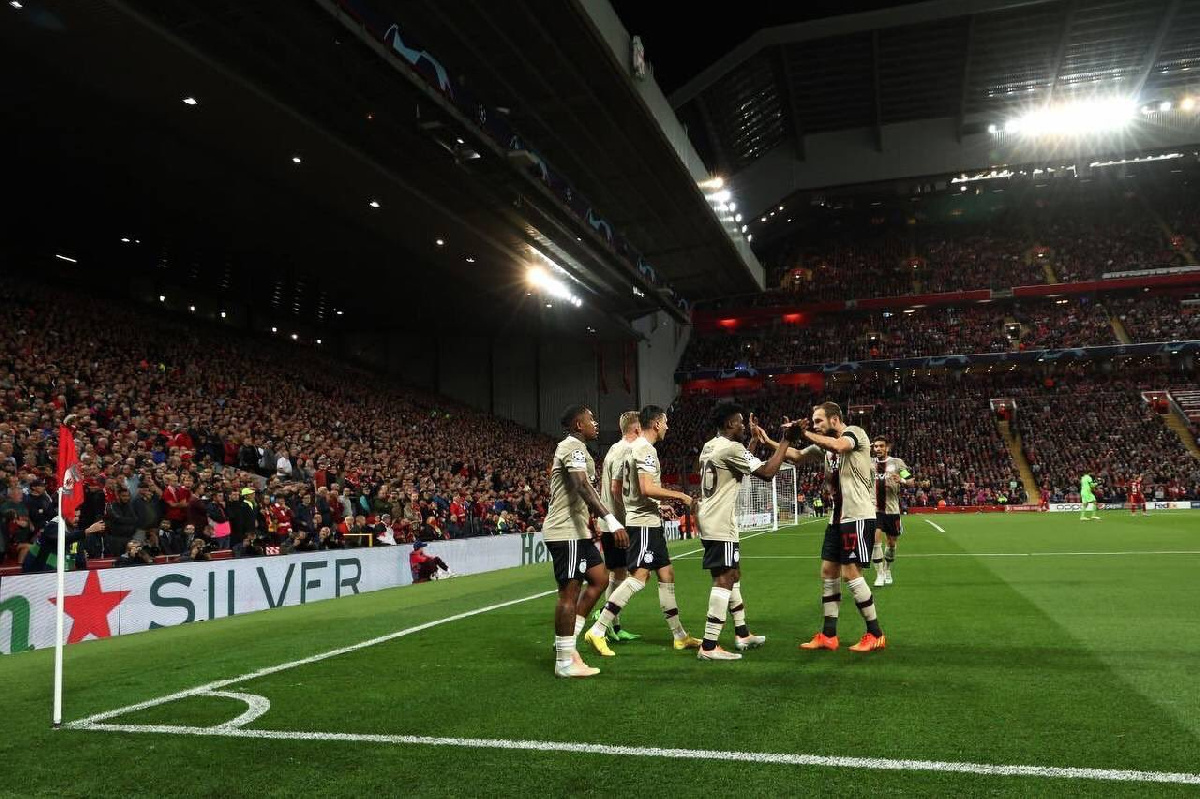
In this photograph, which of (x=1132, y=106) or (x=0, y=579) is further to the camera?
(x=1132, y=106)

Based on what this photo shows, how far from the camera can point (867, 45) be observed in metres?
44.3

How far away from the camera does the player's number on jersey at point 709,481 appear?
7.32 m

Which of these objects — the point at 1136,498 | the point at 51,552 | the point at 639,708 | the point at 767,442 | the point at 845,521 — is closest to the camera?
the point at 639,708

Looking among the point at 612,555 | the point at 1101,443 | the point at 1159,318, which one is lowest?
the point at 612,555

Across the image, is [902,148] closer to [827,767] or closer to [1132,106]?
[1132,106]

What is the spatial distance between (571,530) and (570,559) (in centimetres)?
23

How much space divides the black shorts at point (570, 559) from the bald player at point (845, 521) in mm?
1793

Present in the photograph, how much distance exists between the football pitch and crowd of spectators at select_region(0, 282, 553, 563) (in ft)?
12.8

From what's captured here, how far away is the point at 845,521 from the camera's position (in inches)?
292

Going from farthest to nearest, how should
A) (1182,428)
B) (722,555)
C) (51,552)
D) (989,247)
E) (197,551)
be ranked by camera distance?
1. (989,247)
2. (1182,428)
3. (197,551)
4. (51,552)
5. (722,555)

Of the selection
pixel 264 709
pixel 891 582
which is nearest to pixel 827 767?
pixel 264 709

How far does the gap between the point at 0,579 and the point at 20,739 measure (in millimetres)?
5115

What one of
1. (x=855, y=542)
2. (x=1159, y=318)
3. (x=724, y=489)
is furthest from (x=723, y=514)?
(x=1159, y=318)

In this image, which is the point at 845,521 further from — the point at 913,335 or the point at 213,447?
the point at 913,335
